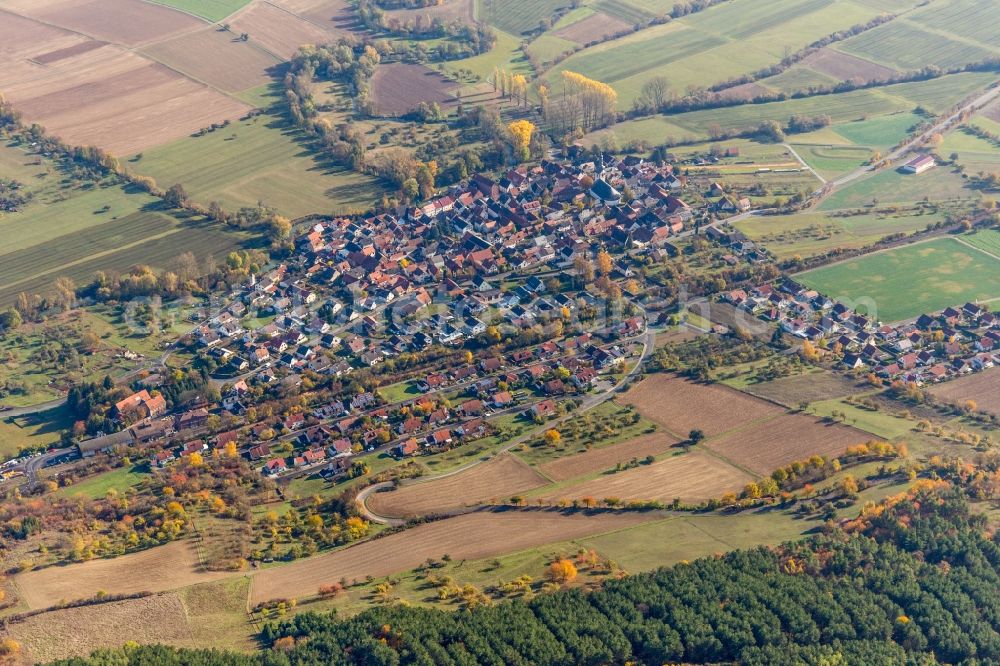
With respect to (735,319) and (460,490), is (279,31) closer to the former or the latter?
(735,319)

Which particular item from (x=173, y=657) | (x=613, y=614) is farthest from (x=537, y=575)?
(x=173, y=657)

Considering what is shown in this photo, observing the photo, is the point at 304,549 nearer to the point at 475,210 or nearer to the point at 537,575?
the point at 537,575

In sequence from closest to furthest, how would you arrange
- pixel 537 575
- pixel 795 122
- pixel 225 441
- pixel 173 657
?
1. pixel 173 657
2. pixel 537 575
3. pixel 225 441
4. pixel 795 122

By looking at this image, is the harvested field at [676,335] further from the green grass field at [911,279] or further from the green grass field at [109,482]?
the green grass field at [109,482]

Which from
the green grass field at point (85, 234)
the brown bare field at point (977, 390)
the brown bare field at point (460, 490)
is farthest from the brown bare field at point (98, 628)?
the brown bare field at point (977, 390)

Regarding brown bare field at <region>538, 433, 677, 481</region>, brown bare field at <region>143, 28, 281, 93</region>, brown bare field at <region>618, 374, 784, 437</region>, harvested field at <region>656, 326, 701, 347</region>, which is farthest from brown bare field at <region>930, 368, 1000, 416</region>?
brown bare field at <region>143, 28, 281, 93</region>

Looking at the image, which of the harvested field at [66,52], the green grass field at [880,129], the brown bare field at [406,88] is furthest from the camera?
the harvested field at [66,52]

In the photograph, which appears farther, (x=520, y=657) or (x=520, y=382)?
(x=520, y=382)
